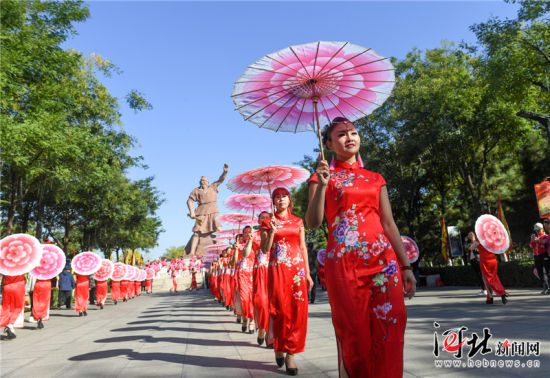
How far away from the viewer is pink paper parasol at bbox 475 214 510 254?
27.9ft

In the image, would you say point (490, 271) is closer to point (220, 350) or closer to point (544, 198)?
point (220, 350)

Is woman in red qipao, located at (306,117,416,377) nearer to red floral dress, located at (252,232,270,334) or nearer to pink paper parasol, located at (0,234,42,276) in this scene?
red floral dress, located at (252,232,270,334)

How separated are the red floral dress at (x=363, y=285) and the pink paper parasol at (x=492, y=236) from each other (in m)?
6.87

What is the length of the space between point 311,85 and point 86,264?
12218mm

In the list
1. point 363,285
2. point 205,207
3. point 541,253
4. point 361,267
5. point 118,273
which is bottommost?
point 363,285

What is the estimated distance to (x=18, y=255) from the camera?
813cm

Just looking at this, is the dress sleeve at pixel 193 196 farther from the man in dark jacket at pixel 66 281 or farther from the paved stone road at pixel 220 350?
the paved stone road at pixel 220 350

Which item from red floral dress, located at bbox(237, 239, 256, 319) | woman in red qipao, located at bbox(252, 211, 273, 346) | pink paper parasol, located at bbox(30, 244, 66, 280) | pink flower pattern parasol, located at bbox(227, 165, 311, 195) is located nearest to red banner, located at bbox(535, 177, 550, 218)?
pink flower pattern parasol, located at bbox(227, 165, 311, 195)

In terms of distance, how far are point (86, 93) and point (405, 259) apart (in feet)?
66.5

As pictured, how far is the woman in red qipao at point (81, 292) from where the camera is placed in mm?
13727

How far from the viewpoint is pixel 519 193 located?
2194cm

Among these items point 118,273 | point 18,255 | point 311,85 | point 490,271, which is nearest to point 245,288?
point 18,255

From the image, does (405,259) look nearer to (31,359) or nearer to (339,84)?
(339,84)

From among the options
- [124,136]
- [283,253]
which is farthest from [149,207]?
[283,253]
